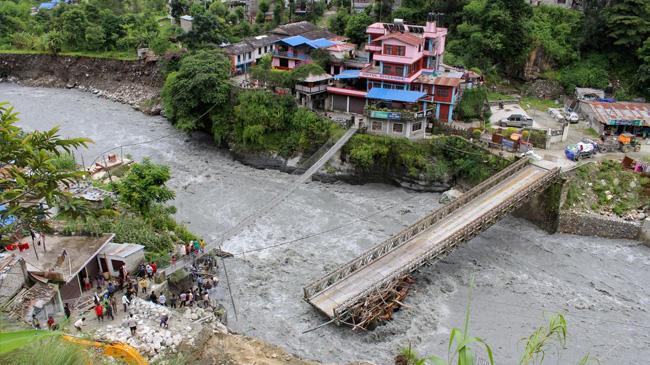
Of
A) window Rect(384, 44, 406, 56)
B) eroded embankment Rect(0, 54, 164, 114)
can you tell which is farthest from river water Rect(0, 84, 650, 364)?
eroded embankment Rect(0, 54, 164, 114)

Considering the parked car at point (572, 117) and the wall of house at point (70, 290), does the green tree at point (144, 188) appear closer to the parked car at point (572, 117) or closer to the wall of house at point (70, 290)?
the wall of house at point (70, 290)

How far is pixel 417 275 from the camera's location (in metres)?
23.4

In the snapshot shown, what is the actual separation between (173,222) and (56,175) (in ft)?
Result: 56.4

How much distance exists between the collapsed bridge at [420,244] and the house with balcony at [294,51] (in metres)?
18.7

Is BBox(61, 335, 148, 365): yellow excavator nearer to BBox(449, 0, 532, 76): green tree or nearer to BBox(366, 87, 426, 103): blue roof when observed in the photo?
BBox(366, 87, 426, 103): blue roof

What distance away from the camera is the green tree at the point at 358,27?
46.6 m

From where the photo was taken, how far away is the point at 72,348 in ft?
24.5

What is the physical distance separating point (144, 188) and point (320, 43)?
845 inches

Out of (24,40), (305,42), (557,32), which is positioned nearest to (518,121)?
(557,32)

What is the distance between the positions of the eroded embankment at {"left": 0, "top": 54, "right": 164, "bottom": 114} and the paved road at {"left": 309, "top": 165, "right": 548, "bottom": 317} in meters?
29.5

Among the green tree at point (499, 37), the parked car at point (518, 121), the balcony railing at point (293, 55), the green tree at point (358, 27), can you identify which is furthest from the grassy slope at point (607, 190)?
the green tree at point (358, 27)

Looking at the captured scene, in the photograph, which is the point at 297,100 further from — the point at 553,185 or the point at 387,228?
the point at 553,185

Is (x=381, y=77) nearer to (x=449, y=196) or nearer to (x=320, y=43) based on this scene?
(x=320, y=43)

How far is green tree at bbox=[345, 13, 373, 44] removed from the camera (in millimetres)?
46625
